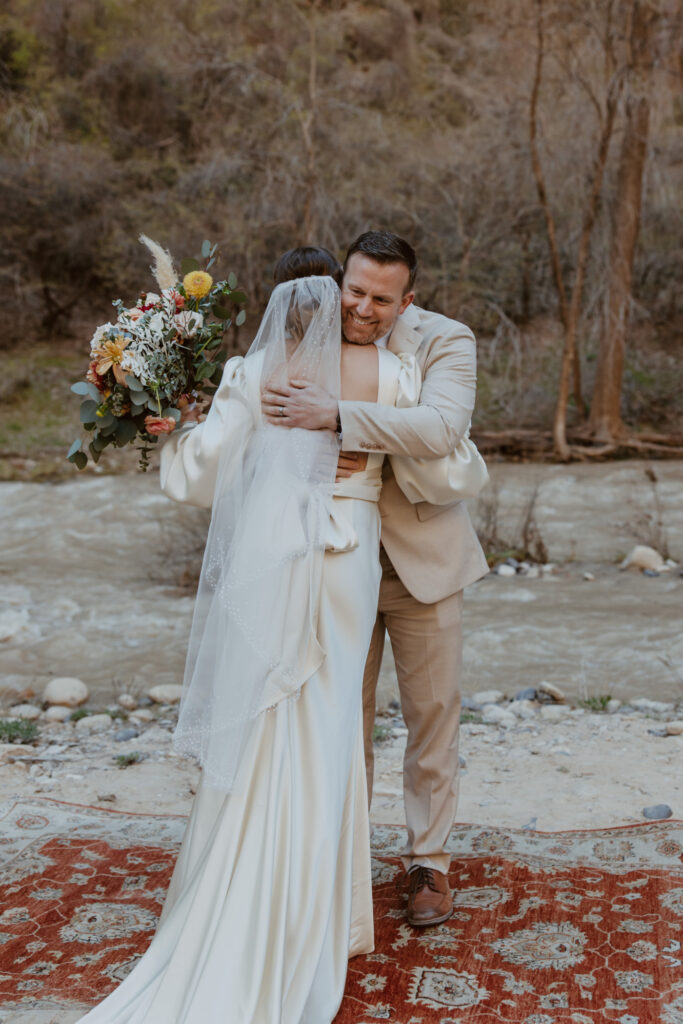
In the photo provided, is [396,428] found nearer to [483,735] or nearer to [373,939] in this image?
[373,939]

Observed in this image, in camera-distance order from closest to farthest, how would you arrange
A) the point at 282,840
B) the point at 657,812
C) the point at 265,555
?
the point at 282,840 < the point at 265,555 < the point at 657,812

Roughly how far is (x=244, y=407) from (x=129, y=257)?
2038 centimetres

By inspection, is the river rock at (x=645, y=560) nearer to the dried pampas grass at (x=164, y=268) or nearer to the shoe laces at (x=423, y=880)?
the shoe laces at (x=423, y=880)

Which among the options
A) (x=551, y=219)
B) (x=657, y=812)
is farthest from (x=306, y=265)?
(x=551, y=219)

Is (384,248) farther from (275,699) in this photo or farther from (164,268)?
(275,699)

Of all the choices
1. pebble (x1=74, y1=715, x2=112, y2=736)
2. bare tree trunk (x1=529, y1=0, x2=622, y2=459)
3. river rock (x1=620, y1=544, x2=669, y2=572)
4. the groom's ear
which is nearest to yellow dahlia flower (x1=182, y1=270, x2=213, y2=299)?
the groom's ear

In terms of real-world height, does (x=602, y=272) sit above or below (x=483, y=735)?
above

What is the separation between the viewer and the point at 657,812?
4344 millimetres

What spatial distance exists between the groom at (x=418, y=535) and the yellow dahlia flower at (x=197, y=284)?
419mm

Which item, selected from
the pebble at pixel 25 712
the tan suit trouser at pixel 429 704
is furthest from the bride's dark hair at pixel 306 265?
the pebble at pixel 25 712

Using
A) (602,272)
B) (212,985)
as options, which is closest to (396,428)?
(212,985)

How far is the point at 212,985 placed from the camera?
2523 millimetres

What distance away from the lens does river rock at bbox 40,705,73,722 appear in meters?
6.32

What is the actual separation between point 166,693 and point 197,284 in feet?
13.4
